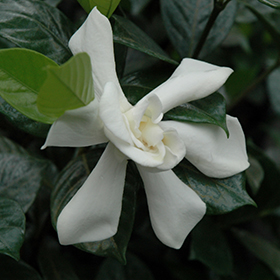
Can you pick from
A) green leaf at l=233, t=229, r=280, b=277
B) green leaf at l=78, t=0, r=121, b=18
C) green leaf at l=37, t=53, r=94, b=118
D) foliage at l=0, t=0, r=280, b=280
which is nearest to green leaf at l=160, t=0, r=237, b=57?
foliage at l=0, t=0, r=280, b=280

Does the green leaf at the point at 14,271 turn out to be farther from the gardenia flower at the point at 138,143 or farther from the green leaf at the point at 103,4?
the green leaf at the point at 103,4

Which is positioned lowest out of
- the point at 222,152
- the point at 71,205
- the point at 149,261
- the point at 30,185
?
the point at 149,261

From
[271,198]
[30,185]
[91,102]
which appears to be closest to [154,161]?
[91,102]

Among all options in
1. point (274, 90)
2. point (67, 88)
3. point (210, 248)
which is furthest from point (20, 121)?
point (274, 90)

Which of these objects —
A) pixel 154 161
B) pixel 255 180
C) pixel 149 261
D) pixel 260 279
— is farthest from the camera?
pixel 149 261

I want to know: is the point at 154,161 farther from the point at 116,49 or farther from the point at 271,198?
the point at 271,198

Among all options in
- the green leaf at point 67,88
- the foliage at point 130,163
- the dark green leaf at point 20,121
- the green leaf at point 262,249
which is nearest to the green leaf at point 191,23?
the foliage at point 130,163

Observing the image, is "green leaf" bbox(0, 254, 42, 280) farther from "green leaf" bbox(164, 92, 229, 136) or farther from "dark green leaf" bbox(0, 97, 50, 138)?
"green leaf" bbox(164, 92, 229, 136)
